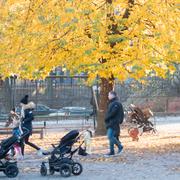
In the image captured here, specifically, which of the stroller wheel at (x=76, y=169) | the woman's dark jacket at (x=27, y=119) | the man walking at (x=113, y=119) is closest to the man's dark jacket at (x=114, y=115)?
the man walking at (x=113, y=119)

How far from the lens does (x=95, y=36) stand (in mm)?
17688

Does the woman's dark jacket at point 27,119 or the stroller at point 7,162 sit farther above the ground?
the woman's dark jacket at point 27,119

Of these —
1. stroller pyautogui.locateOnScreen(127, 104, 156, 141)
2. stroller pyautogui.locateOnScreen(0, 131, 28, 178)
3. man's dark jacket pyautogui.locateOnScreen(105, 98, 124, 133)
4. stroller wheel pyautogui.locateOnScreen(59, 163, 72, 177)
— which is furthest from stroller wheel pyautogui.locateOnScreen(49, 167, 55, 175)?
stroller pyautogui.locateOnScreen(127, 104, 156, 141)

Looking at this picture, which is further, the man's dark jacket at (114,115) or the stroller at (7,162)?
the man's dark jacket at (114,115)

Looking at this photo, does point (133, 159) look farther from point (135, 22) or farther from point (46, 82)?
point (46, 82)

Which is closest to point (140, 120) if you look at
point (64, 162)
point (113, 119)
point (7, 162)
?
point (113, 119)

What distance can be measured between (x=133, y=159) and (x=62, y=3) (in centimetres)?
631

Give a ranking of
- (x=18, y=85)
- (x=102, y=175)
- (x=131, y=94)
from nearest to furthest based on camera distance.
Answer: (x=102, y=175) → (x=18, y=85) → (x=131, y=94)

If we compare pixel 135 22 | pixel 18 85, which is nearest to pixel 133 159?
pixel 135 22

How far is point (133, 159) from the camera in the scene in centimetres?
1467

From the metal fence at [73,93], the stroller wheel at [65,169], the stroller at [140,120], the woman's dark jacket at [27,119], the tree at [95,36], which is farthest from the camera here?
the metal fence at [73,93]

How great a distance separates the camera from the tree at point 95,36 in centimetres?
1781

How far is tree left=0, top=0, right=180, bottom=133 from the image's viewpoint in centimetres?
1781

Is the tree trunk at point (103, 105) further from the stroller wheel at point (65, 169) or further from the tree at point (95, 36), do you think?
the stroller wheel at point (65, 169)
